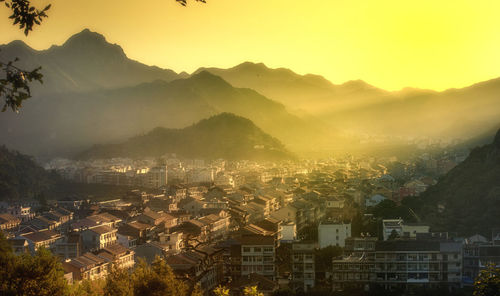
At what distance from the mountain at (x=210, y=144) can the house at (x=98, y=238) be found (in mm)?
38698

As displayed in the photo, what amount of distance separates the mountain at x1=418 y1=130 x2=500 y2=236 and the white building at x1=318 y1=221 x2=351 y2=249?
267 centimetres

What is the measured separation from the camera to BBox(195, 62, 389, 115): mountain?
146 metres

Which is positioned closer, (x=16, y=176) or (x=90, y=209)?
(x=90, y=209)

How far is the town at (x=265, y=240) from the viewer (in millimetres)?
13289

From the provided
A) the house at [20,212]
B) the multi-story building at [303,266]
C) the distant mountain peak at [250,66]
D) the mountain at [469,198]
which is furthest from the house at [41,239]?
the distant mountain peak at [250,66]

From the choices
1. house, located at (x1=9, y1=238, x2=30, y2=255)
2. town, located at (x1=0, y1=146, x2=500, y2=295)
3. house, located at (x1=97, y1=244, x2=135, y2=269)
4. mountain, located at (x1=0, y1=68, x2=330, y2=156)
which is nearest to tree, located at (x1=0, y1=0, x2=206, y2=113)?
town, located at (x1=0, y1=146, x2=500, y2=295)

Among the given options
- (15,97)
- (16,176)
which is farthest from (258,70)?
(15,97)

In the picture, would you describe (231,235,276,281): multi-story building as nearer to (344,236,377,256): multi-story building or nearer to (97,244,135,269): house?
(344,236,377,256): multi-story building

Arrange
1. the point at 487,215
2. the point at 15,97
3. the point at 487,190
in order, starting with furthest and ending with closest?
the point at 487,190
the point at 487,215
the point at 15,97

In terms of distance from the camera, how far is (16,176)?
38438 millimetres

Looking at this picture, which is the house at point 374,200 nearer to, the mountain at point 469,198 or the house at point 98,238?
the mountain at point 469,198

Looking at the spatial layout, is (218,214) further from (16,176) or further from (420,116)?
(420,116)

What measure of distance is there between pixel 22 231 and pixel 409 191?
1716cm

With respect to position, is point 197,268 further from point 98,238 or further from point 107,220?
point 107,220
